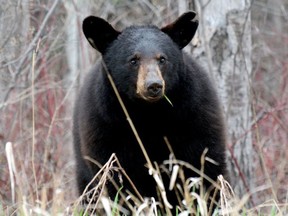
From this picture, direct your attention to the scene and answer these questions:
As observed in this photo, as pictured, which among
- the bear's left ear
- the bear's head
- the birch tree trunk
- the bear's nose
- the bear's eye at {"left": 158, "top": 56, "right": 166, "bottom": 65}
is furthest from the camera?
the birch tree trunk

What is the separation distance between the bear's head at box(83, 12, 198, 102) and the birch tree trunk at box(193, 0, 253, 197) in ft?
4.14

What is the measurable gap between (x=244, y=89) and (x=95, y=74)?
1941 mm

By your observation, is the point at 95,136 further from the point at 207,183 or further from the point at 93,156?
the point at 207,183

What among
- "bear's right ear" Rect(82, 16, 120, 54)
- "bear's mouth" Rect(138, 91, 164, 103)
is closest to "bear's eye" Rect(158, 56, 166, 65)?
"bear's mouth" Rect(138, 91, 164, 103)

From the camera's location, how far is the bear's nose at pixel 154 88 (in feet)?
18.5

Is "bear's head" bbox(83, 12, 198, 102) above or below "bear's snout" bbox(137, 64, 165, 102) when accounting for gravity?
above

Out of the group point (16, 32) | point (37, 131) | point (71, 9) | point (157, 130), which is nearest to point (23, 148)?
point (37, 131)

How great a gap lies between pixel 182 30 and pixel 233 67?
152 centimetres

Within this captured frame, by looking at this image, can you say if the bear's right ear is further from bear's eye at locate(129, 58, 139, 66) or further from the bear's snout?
the bear's snout

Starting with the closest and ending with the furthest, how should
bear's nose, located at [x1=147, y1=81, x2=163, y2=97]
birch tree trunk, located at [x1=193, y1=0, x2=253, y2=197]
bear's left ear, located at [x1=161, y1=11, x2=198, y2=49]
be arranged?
bear's nose, located at [x1=147, y1=81, x2=163, y2=97] → bear's left ear, located at [x1=161, y1=11, x2=198, y2=49] → birch tree trunk, located at [x1=193, y1=0, x2=253, y2=197]

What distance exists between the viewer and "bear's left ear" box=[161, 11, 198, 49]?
21.1 ft

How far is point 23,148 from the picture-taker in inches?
340

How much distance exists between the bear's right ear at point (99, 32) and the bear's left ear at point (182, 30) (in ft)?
1.37

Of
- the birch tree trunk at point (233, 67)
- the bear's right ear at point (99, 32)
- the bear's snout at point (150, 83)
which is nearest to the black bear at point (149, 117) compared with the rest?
the bear's right ear at point (99, 32)
